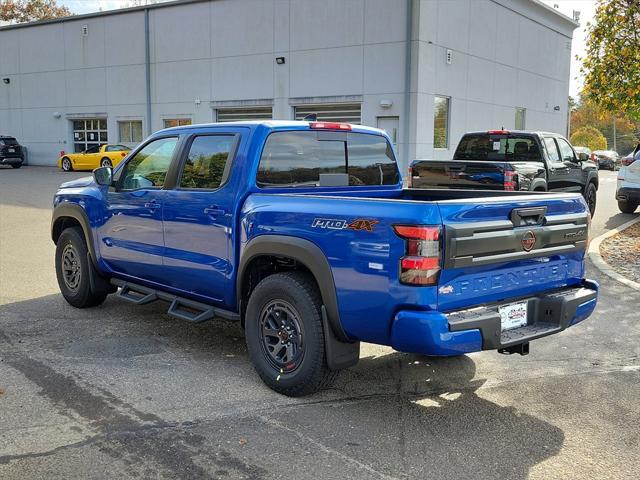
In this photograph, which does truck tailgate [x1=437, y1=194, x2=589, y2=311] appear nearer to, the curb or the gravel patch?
the curb

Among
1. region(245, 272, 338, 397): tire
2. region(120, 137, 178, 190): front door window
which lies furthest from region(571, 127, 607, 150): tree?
region(245, 272, 338, 397): tire

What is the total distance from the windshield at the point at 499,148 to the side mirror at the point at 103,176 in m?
Answer: 8.36

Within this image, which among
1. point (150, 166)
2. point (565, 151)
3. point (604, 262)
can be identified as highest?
point (565, 151)

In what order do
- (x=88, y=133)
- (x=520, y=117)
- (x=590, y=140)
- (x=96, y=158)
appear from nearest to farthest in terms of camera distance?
1. (x=96, y=158)
2. (x=520, y=117)
3. (x=88, y=133)
4. (x=590, y=140)

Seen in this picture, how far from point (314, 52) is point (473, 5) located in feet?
21.5

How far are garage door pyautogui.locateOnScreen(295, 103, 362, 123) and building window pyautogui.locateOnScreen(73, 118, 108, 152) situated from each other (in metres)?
12.6

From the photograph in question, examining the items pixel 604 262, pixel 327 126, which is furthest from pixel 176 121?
pixel 327 126

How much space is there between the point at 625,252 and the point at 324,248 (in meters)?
7.78

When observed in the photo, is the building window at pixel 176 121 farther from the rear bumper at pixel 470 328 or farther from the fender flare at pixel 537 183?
the rear bumper at pixel 470 328

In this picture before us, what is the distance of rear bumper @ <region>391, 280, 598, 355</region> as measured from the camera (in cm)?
381

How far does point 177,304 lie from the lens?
221 inches

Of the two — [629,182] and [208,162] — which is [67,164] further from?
[208,162]

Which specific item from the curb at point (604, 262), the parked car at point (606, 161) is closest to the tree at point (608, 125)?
the parked car at point (606, 161)

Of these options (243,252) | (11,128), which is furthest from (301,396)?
(11,128)
